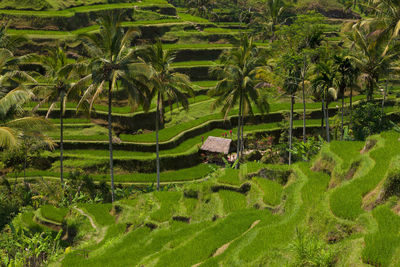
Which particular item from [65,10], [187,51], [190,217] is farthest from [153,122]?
[65,10]

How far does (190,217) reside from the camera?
12.8 m

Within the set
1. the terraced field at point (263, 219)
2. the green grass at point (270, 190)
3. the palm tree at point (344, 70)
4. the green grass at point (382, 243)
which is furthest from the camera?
the palm tree at point (344, 70)

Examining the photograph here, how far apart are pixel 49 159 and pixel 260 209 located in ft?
68.4

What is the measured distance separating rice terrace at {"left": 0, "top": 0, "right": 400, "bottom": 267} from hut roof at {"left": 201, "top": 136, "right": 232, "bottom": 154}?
109mm

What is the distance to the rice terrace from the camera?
846cm

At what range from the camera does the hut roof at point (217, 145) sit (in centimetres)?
2839

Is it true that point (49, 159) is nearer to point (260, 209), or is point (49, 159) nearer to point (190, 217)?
point (190, 217)

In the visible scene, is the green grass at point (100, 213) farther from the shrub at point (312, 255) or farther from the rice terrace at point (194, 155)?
the shrub at point (312, 255)

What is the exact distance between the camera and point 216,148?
28656mm

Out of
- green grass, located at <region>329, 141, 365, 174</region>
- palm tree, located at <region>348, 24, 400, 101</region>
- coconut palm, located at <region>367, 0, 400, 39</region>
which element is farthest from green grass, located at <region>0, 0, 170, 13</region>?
green grass, located at <region>329, 141, 365, 174</region>

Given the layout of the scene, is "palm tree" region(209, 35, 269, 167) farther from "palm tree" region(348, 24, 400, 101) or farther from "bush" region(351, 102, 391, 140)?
"bush" region(351, 102, 391, 140)

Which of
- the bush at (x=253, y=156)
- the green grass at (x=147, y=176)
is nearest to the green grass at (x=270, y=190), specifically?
the green grass at (x=147, y=176)

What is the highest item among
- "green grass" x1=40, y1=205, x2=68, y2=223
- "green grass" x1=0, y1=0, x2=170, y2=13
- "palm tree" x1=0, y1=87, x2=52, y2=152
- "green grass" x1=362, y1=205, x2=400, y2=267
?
"green grass" x1=0, y1=0, x2=170, y2=13

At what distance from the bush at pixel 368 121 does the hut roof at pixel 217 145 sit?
9.33 m
